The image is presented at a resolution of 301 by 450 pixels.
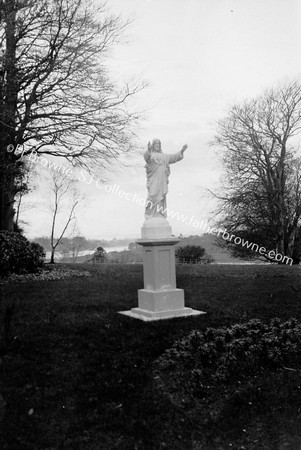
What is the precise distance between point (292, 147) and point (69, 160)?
44.2ft

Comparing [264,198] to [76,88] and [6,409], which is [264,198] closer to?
[76,88]

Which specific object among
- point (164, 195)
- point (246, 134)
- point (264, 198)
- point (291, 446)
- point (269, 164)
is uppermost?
point (246, 134)

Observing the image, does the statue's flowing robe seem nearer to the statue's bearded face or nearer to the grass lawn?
the statue's bearded face

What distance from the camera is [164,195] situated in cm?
905

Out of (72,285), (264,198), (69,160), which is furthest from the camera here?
(264,198)

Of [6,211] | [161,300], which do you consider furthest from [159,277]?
[6,211]

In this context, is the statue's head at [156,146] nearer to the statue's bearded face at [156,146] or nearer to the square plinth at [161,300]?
the statue's bearded face at [156,146]

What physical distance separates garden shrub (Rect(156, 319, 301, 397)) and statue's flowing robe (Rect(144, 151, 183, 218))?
2835mm

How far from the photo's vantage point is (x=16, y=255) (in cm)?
1405

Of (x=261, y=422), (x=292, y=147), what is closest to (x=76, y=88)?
(x=261, y=422)

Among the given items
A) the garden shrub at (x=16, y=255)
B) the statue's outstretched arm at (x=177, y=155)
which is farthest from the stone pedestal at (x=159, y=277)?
the garden shrub at (x=16, y=255)

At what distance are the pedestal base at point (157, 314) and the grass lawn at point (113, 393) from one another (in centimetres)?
27

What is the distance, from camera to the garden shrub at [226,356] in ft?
18.3

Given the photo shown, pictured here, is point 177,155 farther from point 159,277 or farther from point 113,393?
point 113,393
